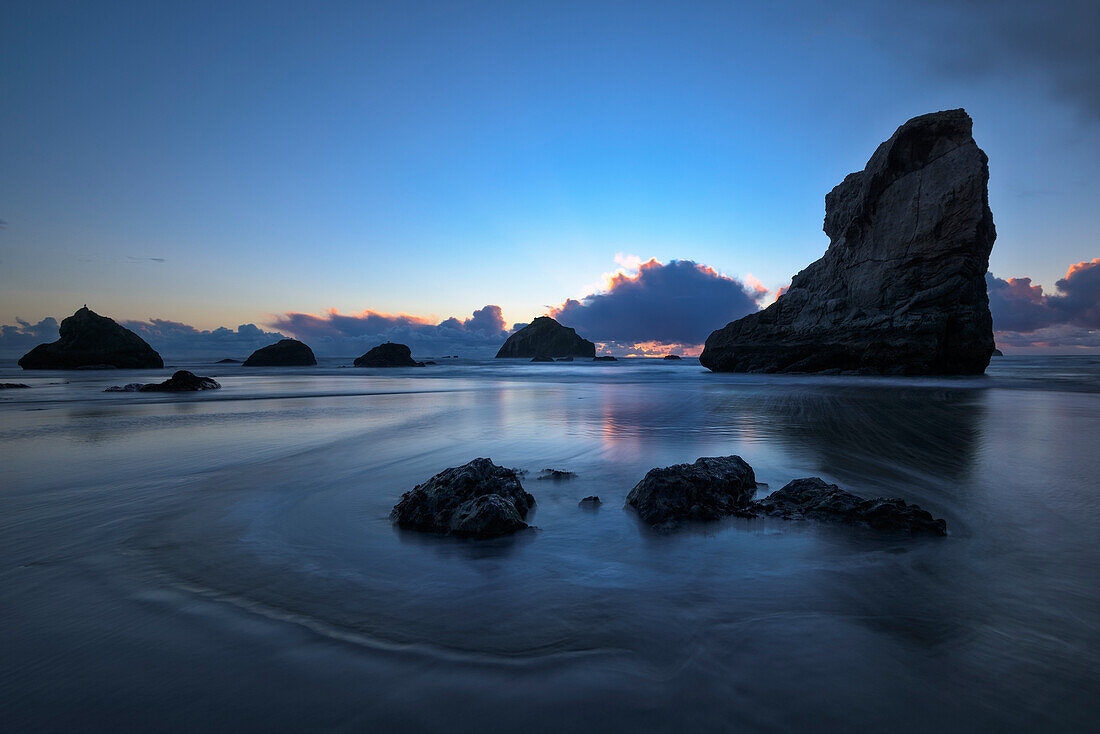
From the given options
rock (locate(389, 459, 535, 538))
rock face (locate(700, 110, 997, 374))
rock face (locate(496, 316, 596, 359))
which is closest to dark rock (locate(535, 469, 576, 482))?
rock (locate(389, 459, 535, 538))

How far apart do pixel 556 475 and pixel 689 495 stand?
1512 millimetres

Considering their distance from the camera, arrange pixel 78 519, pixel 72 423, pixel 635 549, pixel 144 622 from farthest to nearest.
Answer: pixel 72 423 < pixel 78 519 < pixel 635 549 < pixel 144 622

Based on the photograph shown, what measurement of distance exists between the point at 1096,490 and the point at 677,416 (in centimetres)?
570

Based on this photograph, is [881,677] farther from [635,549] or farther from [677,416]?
[677,416]

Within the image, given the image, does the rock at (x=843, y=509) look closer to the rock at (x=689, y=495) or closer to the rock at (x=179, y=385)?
the rock at (x=689, y=495)

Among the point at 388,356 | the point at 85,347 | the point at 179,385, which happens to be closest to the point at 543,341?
the point at 388,356

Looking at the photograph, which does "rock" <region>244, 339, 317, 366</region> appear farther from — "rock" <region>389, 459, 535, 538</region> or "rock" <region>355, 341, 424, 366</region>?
"rock" <region>389, 459, 535, 538</region>

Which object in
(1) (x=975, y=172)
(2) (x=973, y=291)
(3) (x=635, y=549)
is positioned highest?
(1) (x=975, y=172)

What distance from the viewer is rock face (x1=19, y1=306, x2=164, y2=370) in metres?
34.4

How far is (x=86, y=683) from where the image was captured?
1.60 meters

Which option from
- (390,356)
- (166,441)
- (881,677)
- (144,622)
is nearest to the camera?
(881,677)

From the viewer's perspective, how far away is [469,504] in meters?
3.20

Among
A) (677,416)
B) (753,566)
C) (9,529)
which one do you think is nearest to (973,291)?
(677,416)

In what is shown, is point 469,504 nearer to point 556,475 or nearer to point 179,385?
point 556,475
